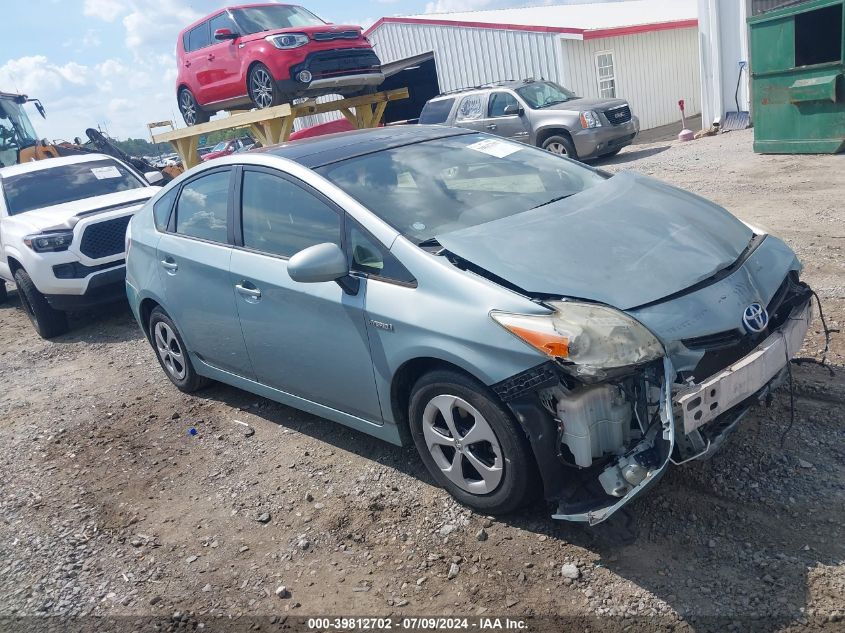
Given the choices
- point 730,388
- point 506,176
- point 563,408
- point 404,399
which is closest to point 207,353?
point 404,399

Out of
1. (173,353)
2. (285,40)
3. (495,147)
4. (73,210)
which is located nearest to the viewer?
(495,147)

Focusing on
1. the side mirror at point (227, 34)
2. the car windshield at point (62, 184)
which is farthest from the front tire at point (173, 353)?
the side mirror at point (227, 34)

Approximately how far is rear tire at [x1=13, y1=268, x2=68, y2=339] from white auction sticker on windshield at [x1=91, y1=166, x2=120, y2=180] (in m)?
1.68

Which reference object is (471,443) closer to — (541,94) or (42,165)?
(42,165)

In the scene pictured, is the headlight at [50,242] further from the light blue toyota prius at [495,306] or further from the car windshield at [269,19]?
the car windshield at [269,19]

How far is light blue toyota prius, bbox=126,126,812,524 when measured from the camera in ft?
9.59

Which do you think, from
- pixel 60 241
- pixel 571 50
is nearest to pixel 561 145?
pixel 571 50

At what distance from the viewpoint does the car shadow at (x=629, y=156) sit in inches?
609

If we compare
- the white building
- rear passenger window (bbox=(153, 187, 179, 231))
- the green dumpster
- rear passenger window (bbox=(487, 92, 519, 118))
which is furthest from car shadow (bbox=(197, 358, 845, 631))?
the white building

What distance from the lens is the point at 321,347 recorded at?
12.7ft

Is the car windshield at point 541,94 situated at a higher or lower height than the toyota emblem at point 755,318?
higher

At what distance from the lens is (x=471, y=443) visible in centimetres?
331

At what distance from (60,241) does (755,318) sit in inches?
284

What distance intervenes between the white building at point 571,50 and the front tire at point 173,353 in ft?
51.1
